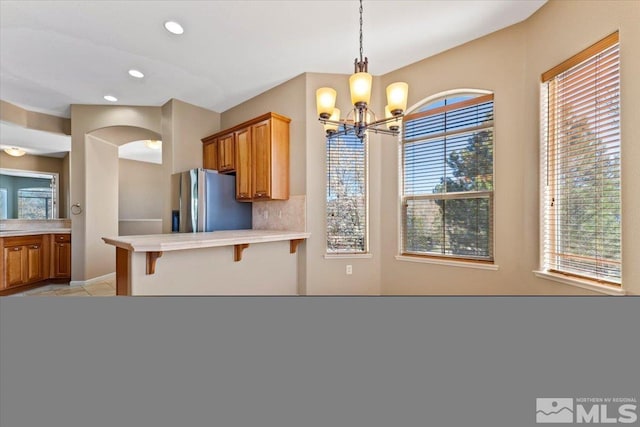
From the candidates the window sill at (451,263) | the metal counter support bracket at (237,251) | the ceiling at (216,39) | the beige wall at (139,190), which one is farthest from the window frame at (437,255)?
the beige wall at (139,190)

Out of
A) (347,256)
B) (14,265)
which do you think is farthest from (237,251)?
(14,265)

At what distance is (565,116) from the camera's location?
1.94 m

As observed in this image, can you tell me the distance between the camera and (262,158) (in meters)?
3.06

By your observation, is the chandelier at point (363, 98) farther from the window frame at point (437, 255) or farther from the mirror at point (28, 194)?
the mirror at point (28, 194)

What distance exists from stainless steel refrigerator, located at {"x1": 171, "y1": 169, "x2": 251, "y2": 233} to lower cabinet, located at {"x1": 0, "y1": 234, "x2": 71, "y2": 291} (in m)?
2.23

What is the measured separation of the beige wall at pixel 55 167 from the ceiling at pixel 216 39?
2.59m

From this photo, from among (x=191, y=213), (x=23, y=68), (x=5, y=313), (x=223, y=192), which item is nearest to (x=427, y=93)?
(x=223, y=192)

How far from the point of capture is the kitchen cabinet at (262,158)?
9.87 feet

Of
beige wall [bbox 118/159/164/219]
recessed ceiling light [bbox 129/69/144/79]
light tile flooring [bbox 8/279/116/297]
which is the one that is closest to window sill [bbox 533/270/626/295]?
recessed ceiling light [bbox 129/69/144/79]

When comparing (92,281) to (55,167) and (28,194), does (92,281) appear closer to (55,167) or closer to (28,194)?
(28,194)

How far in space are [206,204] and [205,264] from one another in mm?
1046

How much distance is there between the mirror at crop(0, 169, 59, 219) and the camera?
205 inches

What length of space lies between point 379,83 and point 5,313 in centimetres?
326

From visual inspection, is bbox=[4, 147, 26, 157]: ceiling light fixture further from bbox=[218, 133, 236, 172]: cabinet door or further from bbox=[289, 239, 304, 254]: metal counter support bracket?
bbox=[289, 239, 304, 254]: metal counter support bracket
